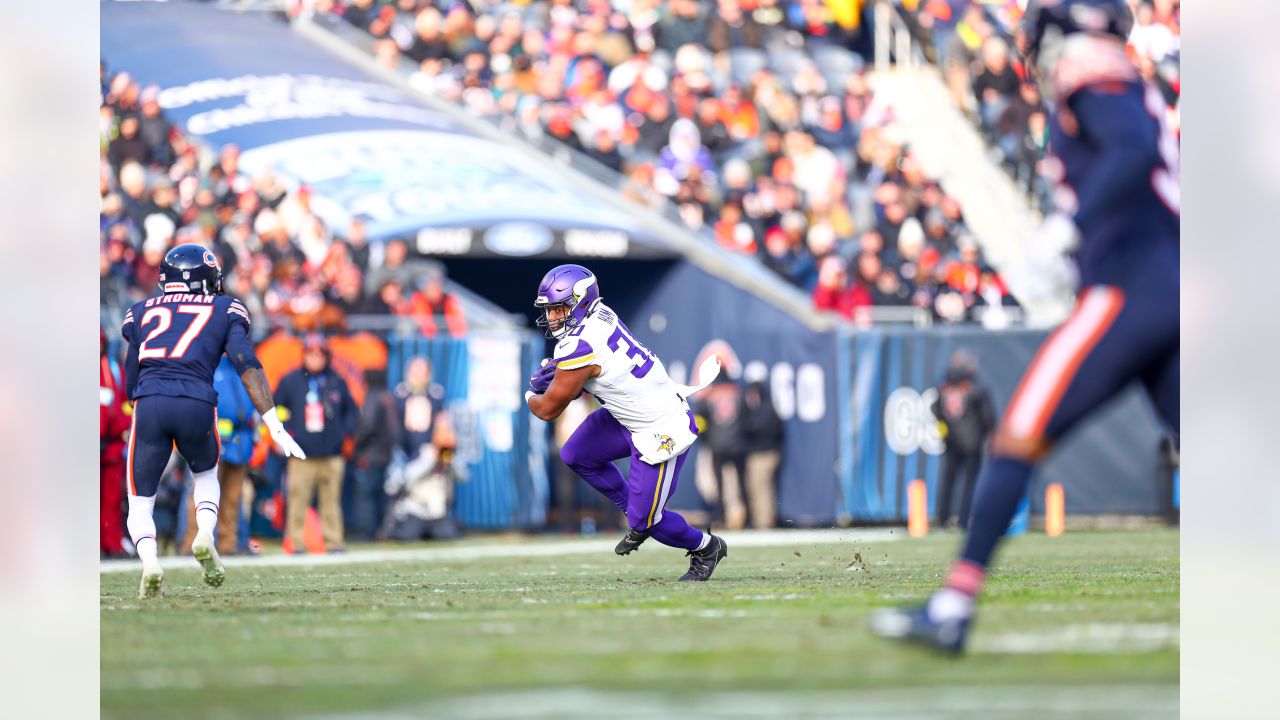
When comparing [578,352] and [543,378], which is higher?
[578,352]

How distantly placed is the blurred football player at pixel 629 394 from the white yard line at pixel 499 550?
4091 mm

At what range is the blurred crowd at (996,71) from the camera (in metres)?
22.8

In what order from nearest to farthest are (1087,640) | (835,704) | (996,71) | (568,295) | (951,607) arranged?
(835,704) < (951,607) < (1087,640) < (568,295) < (996,71)

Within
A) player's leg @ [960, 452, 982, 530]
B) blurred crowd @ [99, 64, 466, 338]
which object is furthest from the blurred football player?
player's leg @ [960, 452, 982, 530]

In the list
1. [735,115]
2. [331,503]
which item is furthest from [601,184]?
[331,503]

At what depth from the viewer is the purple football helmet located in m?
9.52

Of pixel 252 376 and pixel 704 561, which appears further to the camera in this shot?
pixel 704 561

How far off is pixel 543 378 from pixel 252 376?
4.92 ft

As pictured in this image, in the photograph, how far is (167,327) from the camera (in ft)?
31.3

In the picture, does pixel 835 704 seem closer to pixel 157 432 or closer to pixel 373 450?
pixel 157 432

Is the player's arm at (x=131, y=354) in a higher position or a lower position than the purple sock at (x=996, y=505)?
higher

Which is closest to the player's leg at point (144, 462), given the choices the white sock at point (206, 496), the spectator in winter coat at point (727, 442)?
the white sock at point (206, 496)

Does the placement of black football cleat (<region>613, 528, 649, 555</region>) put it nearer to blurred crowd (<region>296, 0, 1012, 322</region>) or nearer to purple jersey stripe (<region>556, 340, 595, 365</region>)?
purple jersey stripe (<region>556, 340, 595, 365</region>)

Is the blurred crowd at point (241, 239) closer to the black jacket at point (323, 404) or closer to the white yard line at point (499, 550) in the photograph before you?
the black jacket at point (323, 404)
